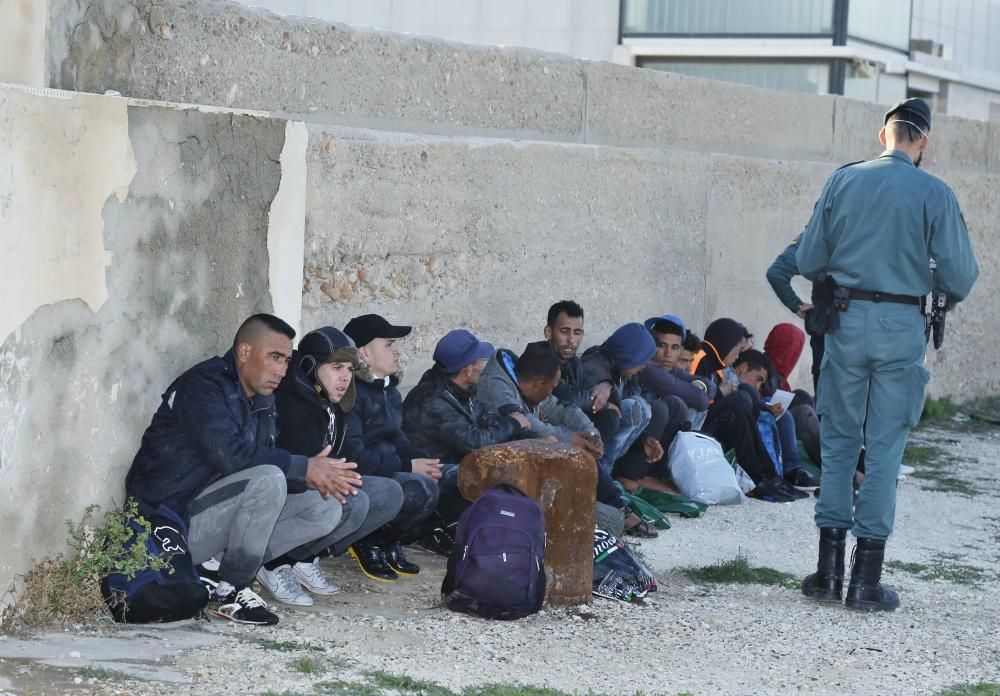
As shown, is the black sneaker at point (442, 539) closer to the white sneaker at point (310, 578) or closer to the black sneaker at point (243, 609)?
the white sneaker at point (310, 578)

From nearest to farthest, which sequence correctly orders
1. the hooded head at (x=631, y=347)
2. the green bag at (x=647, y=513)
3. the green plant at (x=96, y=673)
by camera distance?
the green plant at (x=96, y=673) → the green bag at (x=647, y=513) → the hooded head at (x=631, y=347)

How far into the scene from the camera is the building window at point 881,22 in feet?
56.4

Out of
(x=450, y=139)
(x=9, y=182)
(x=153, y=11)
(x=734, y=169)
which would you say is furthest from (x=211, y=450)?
(x=734, y=169)

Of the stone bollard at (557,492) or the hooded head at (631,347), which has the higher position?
the hooded head at (631,347)

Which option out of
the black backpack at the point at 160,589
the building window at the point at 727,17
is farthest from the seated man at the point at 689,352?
the building window at the point at 727,17

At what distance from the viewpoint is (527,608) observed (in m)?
5.45

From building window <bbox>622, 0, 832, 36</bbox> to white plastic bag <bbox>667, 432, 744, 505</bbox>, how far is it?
9.81 m

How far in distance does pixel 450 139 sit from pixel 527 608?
2.90m

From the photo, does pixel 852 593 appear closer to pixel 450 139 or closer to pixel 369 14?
pixel 450 139

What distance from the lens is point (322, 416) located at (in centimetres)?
579

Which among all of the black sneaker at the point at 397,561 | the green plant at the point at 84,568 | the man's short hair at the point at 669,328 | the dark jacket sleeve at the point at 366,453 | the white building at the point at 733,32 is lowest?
the black sneaker at the point at 397,561

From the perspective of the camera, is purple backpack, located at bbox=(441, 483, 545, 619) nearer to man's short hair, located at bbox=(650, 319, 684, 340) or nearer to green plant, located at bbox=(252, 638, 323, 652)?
green plant, located at bbox=(252, 638, 323, 652)

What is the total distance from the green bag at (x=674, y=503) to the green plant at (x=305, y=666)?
3442 mm

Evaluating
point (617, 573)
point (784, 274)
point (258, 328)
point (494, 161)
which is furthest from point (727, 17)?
point (258, 328)
